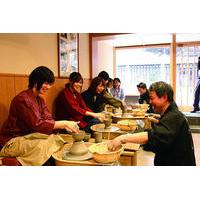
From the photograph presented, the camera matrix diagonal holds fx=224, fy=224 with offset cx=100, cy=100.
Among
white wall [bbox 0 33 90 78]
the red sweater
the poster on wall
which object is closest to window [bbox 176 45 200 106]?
the poster on wall

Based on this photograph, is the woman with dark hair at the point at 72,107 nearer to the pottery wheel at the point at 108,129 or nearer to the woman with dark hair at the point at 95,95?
the woman with dark hair at the point at 95,95

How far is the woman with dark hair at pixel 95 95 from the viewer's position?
3.06 metres

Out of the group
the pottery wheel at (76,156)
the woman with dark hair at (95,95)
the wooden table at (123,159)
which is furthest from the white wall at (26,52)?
the pottery wheel at (76,156)

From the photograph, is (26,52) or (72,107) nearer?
(26,52)

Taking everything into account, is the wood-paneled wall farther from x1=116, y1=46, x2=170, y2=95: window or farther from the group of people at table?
x1=116, y1=46, x2=170, y2=95: window

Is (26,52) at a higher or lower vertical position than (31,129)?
higher

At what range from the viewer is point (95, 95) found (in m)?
3.14

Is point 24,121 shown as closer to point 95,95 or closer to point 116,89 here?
point 95,95

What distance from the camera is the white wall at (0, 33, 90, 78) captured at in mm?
1955

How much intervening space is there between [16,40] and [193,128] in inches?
161

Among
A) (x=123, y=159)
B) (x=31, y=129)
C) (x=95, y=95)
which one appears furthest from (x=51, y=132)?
(x=95, y=95)

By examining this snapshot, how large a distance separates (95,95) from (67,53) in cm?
70

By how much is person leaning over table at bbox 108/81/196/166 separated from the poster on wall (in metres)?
1.70
